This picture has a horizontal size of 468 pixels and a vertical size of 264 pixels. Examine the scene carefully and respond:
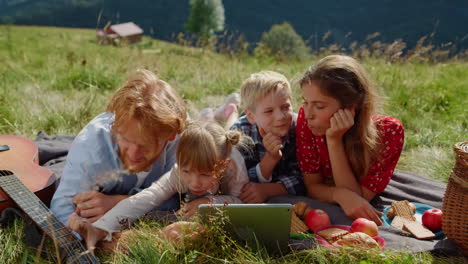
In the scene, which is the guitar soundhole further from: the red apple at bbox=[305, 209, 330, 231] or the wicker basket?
the wicker basket

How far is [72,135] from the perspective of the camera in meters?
4.44

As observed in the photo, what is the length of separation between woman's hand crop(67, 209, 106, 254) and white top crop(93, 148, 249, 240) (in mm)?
38

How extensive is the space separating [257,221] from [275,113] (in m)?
1.15

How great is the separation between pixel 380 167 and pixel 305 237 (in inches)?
36.8

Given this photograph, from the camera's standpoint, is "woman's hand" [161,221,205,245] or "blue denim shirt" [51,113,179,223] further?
"blue denim shirt" [51,113,179,223]

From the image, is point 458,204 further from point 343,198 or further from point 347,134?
point 347,134

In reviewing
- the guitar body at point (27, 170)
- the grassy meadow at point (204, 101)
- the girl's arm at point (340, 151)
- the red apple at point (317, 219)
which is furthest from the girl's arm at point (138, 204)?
the girl's arm at point (340, 151)

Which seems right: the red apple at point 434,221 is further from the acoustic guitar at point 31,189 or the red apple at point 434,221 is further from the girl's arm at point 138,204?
the acoustic guitar at point 31,189

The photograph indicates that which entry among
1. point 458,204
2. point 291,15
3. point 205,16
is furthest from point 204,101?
point 291,15

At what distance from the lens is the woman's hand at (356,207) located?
2.70m

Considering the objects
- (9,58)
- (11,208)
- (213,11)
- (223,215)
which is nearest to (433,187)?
(223,215)

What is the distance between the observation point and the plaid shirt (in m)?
3.25

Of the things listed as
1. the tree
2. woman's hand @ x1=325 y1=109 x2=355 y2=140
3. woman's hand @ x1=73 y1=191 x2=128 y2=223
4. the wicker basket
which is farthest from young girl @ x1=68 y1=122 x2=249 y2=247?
the tree

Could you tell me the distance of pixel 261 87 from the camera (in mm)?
3045
